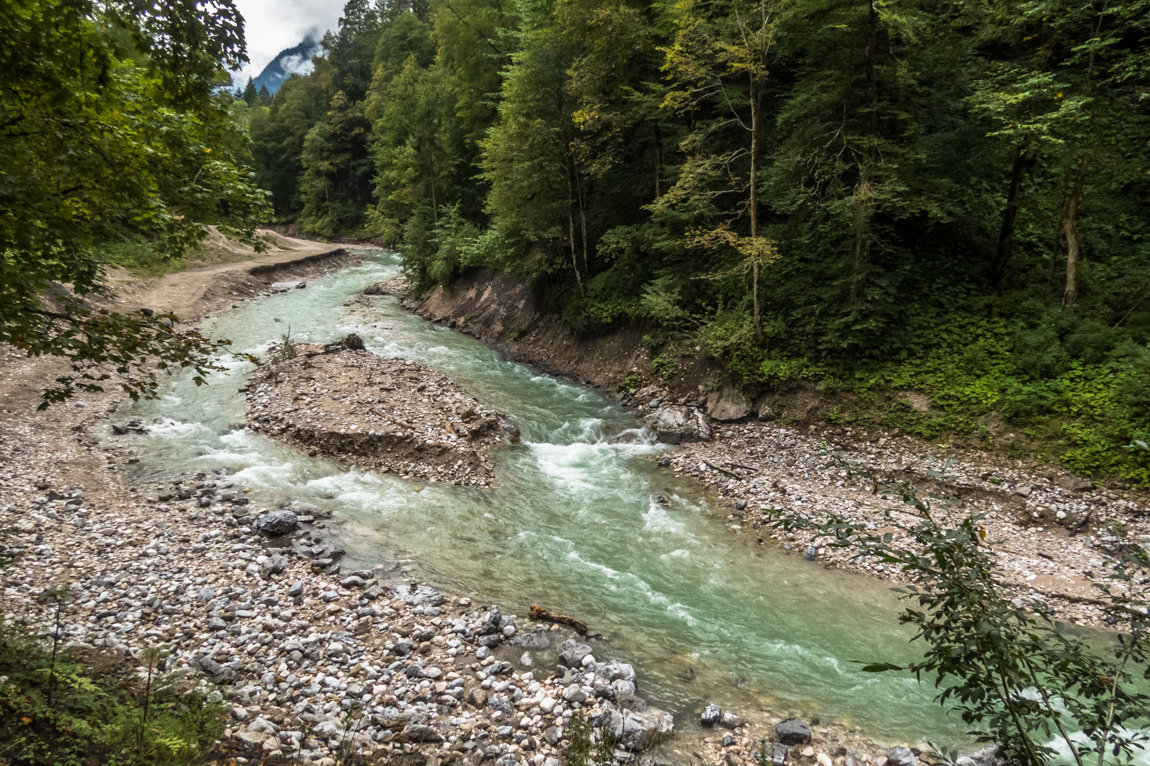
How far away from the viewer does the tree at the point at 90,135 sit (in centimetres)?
339

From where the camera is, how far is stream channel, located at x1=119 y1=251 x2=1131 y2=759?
6.81 metres

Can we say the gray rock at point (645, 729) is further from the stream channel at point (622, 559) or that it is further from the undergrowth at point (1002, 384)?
the undergrowth at point (1002, 384)

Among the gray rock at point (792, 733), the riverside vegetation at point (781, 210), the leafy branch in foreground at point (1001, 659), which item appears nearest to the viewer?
the leafy branch in foreground at point (1001, 659)

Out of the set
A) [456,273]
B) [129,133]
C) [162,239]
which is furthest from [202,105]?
[456,273]

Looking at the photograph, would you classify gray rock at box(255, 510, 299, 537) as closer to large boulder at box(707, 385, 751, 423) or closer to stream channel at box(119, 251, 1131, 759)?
stream channel at box(119, 251, 1131, 759)

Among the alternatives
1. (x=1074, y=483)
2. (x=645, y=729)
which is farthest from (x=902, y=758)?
(x=1074, y=483)

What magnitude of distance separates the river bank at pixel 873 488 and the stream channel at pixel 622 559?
35.0 inches

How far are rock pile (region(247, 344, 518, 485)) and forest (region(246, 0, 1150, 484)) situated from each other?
6.30 meters

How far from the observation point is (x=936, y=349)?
13.0 metres

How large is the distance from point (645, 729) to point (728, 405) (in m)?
10.2

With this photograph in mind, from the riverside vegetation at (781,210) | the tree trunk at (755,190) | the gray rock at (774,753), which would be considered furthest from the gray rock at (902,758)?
the tree trunk at (755,190)

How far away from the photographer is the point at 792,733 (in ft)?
19.5

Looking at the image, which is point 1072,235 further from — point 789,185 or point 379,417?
point 379,417

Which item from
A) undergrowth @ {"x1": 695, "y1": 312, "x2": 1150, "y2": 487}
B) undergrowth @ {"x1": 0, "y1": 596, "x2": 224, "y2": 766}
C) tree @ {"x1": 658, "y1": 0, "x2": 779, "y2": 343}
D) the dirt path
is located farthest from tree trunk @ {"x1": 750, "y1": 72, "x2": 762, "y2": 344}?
undergrowth @ {"x1": 0, "y1": 596, "x2": 224, "y2": 766}
